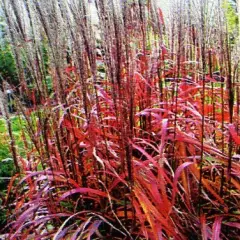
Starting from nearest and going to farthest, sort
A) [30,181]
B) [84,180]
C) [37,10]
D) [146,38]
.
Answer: [37,10] → [84,180] → [30,181] → [146,38]

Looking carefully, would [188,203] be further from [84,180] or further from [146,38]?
[146,38]

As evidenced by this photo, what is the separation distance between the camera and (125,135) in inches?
61.1

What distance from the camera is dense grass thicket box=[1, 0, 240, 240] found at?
152 centimetres

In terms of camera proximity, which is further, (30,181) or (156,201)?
(30,181)

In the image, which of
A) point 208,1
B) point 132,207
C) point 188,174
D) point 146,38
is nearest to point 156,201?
point 132,207

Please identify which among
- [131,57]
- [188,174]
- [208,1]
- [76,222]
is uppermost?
[208,1]

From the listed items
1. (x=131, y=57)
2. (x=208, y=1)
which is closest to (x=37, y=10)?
(x=131, y=57)

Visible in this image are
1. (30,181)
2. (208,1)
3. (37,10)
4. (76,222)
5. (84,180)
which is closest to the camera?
(208,1)

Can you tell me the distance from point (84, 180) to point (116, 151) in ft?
0.55

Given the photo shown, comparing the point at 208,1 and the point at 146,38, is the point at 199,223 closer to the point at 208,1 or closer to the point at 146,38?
the point at 208,1

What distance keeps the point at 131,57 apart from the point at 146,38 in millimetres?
624

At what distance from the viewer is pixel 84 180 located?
1.84 m

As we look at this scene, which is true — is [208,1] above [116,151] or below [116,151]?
above

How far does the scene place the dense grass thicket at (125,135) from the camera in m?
1.52
